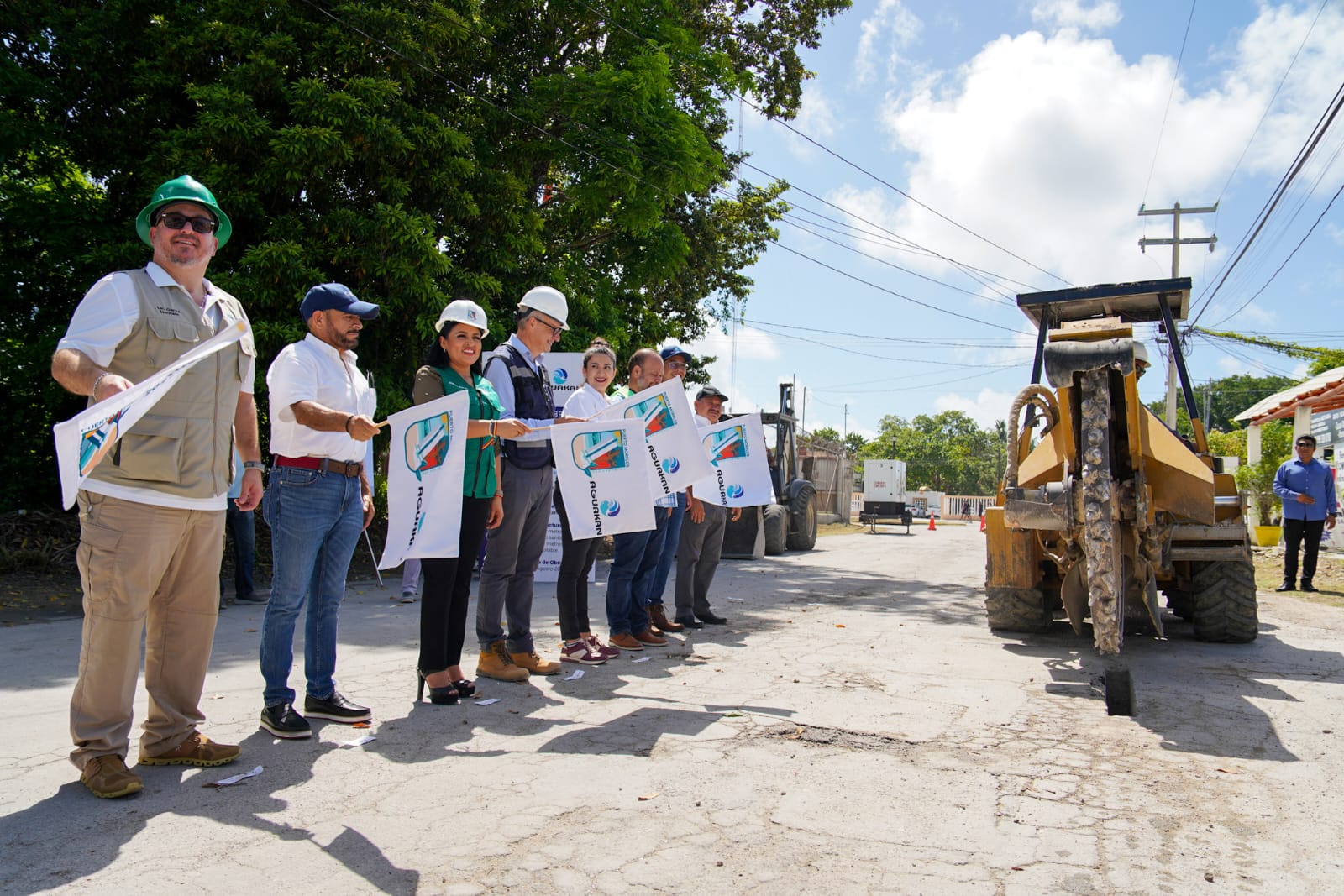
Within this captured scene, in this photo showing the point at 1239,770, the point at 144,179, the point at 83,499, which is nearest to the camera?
the point at 83,499

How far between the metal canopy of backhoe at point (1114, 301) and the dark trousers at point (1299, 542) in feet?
18.5

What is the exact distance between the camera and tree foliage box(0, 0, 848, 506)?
929cm

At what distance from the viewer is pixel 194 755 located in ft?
10.7

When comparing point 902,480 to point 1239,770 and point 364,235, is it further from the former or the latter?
point 1239,770

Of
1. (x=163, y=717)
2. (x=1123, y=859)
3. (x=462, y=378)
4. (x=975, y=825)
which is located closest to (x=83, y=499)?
(x=163, y=717)

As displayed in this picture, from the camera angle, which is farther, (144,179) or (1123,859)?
(144,179)

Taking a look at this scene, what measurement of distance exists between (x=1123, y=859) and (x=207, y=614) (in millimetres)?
3243

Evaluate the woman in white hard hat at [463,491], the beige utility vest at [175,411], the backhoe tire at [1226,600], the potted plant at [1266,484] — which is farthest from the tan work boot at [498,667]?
the potted plant at [1266,484]

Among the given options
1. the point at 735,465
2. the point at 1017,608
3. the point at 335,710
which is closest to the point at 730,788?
the point at 335,710

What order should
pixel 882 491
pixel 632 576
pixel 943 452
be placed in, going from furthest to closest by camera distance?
pixel 943 452 → pixel 882 491 → pixel 632 576

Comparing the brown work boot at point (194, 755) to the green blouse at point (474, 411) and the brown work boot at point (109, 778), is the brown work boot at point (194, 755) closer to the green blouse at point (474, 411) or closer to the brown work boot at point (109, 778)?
the brown work boot at point (109, 778)

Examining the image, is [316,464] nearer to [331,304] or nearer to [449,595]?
[331,304]

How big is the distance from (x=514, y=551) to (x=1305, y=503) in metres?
10.4

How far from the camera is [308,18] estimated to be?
9922mm
